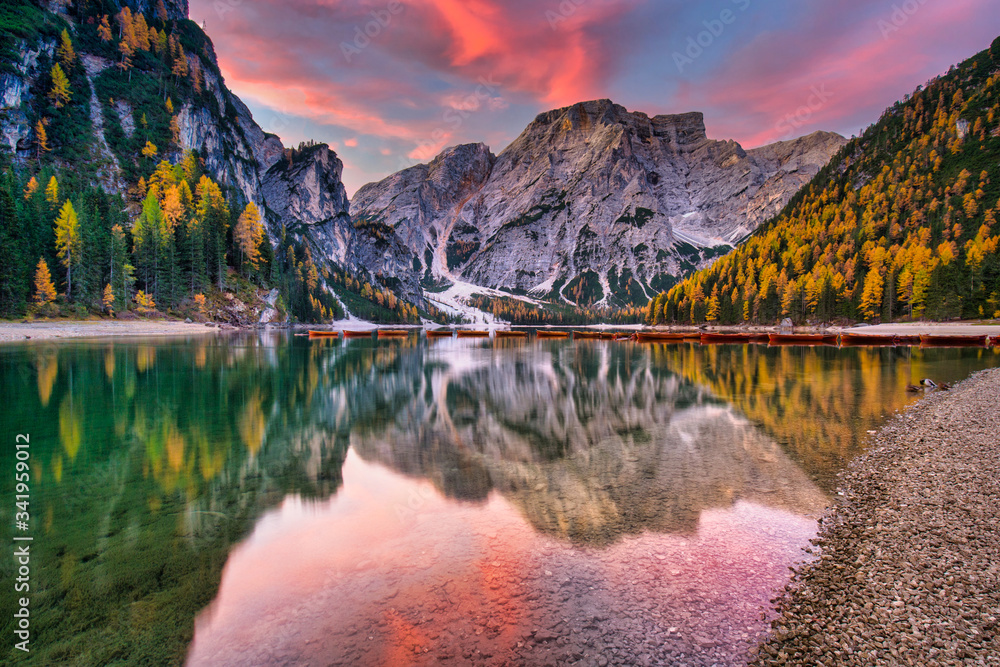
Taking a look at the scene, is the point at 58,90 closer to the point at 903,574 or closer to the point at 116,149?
the point at 116,149

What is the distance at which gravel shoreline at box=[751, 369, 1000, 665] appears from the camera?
5.23m

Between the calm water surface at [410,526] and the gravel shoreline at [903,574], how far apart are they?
52cm

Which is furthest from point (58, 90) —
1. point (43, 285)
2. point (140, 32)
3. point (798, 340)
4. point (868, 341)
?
point (868, 341)

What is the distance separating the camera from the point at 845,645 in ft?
17.4

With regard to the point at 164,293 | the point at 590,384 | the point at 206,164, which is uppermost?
the point at 206,164

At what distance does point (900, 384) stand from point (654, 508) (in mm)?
→ 29792

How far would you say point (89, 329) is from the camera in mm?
67625

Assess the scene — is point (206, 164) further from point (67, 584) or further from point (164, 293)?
point (67, 584)

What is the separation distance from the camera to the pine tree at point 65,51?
4808 inches

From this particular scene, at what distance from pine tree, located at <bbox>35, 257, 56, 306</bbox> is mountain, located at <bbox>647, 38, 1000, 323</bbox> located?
142 meters

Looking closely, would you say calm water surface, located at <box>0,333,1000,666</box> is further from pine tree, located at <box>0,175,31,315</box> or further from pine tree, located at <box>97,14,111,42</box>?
pine tree, located at <box>97,14,111,42</box>

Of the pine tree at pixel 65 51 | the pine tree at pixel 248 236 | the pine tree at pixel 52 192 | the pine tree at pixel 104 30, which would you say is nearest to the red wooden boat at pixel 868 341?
the pine tree at pixel 248 236

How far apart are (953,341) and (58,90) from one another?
205 meters

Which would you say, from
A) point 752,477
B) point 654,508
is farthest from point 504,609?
point 752,477
